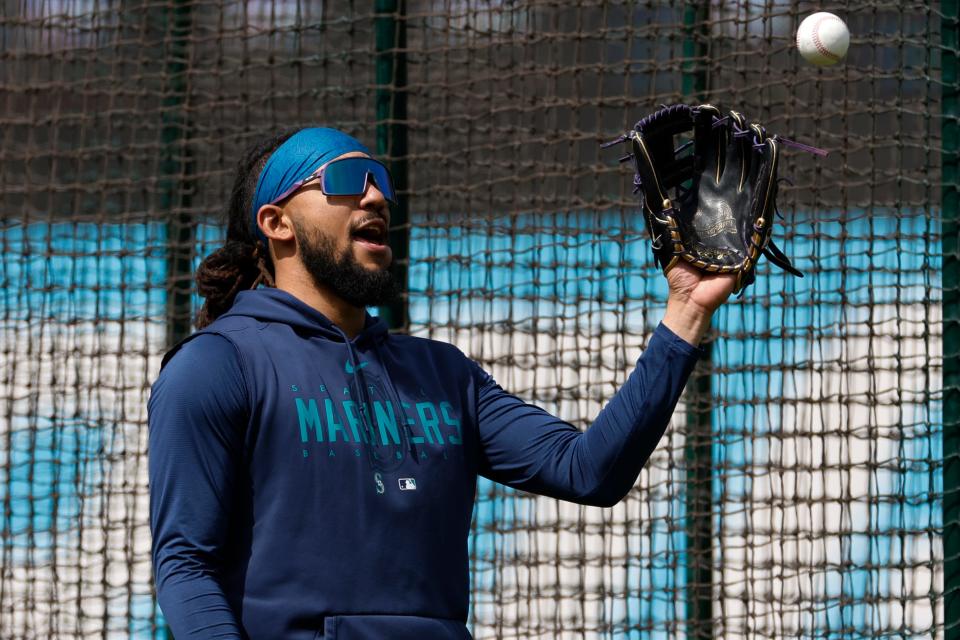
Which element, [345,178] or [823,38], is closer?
[345,178]

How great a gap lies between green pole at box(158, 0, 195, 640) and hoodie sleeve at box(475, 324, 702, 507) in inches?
93.6

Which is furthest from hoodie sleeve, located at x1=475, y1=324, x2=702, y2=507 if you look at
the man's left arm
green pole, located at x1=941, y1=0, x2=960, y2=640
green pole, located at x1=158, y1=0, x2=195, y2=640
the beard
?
green pole, located at x1=158, y1=0, x2=195, y2=640

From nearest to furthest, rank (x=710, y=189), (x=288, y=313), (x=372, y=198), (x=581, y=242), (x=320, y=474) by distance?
(x=320, y=474) < (x=288, y=313) < (x=372, y=198) < (x=710, y=189) < (x=581, y=242)

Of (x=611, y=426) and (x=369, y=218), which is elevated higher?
(x=369, y=218)

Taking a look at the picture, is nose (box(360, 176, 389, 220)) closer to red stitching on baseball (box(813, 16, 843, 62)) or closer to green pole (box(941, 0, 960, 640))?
red stitching on baseball (box(813, 16, 843, 62))

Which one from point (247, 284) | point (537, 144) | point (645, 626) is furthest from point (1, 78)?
point (645, 626)

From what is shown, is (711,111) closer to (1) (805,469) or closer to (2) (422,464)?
(2) (422,464)

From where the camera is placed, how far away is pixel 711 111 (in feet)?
9.26

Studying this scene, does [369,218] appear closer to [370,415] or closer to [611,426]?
[370,415]

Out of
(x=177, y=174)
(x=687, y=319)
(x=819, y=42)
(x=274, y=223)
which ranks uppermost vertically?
(x=819, y=42)

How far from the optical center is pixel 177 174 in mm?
4957

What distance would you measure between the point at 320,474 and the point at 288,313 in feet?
1.31

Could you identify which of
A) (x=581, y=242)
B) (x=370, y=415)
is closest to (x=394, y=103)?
(x=581, y=242)

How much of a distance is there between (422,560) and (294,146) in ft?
3.23
